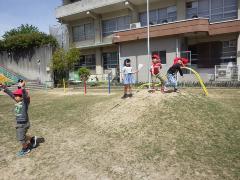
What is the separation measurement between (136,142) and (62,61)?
19605 mm

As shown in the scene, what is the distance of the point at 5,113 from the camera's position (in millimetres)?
11227

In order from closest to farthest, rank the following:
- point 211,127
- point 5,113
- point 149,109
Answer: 1. point 211,127
2. point 149,109
3. point 5,113

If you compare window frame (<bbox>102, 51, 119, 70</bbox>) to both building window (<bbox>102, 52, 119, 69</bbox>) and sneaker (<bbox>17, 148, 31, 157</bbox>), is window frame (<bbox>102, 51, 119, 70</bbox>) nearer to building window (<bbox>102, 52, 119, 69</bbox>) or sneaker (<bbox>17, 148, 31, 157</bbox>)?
building window (<bbox>102, 52, 119, 69</bbox>)

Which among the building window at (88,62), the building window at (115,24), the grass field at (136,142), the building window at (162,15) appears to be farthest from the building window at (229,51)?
the building window at (88,62)

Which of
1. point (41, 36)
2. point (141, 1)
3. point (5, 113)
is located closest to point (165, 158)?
point (5, 113)

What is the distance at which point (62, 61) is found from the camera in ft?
80.9

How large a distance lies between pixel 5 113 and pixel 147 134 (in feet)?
23.9

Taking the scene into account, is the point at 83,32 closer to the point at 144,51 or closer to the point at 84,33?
the point at 84,33

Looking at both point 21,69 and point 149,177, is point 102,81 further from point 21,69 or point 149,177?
point 149,177

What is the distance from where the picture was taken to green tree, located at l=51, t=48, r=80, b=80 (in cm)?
2461

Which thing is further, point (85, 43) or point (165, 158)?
point (85, 43)

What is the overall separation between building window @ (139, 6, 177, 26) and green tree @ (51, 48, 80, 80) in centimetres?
765

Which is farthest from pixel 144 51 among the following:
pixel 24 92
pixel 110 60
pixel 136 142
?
pixel 24 92

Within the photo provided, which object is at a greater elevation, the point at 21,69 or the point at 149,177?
the point at 21,69
